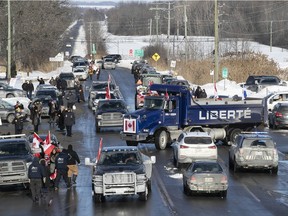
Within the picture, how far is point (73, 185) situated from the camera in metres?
28.2

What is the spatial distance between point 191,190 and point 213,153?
581 centimetres

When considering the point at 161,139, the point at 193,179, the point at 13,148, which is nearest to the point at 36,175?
the point at 13,148

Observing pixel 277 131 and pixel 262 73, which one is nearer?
pixel 277 131

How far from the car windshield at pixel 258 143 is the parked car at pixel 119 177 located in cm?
648

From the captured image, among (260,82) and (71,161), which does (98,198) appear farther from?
(260,82)

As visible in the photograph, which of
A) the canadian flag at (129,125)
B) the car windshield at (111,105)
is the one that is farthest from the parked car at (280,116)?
the canadian flag at (129,125)

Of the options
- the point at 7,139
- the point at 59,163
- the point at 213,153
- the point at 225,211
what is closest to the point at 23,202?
the point at 59,163

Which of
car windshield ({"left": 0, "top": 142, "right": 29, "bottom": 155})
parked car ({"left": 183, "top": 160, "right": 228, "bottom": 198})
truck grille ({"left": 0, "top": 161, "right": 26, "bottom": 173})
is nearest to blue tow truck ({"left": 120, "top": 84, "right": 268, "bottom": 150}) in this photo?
car windshield ({"left": 0, "top": 142, "right": 29, "bottom": 155})

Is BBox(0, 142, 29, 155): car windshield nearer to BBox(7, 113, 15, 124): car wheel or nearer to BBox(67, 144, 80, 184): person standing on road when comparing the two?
BBox(67, 144, 80, 184): person standing on road

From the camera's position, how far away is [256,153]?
99.3 ft

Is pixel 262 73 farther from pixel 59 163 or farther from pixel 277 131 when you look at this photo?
pixel 59 163

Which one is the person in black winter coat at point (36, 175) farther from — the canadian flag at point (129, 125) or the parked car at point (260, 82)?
the parked car at point (260, 82)

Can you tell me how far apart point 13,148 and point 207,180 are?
731cm

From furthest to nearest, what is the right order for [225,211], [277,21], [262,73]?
[277,21], [262,73], [225,211]
